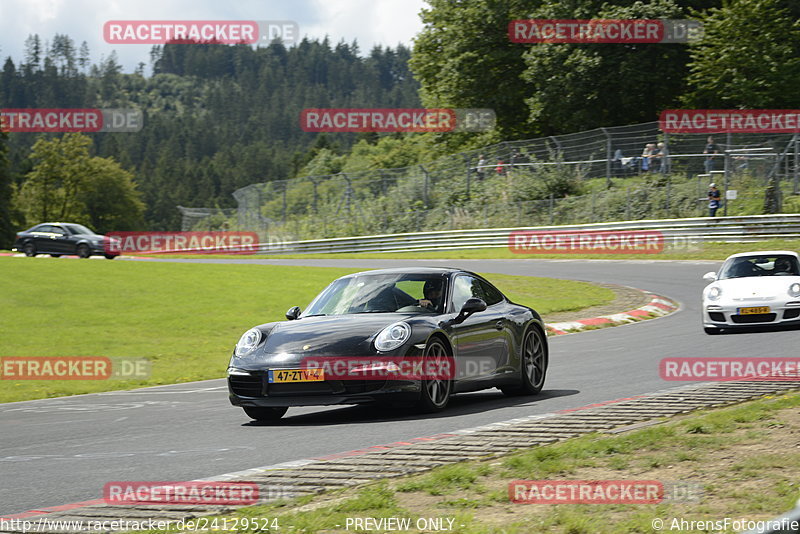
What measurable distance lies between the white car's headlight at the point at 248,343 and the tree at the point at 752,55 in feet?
128

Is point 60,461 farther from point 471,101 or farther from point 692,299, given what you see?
point 471,101

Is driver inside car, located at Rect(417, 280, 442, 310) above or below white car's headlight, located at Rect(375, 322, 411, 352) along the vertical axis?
above

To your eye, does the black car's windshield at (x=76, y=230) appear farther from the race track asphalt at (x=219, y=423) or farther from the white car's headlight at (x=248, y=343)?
the white car's headlight at (x=248, y=343)

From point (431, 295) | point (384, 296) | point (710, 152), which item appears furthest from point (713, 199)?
point (384, 296)

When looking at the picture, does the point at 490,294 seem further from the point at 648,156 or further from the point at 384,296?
the point at 648,156

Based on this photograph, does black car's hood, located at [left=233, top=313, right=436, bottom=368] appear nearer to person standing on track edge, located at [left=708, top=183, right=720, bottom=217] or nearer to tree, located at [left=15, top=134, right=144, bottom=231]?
person standing on track edge, located at [left=708, top=183, right=720, bottom=217]

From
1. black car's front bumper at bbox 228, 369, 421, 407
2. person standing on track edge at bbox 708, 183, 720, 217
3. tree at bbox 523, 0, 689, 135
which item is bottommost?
black car's front bumper at bbox 228, 369, 421, 407

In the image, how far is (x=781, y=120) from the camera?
42562 millimetres

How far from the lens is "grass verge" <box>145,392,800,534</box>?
5.04 meters

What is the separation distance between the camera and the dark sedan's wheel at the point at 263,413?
9820mm

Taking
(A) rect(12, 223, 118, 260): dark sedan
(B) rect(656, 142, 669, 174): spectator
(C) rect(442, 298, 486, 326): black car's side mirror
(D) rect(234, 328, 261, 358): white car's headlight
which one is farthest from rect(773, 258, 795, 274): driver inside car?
(A) rect(12, 223, 118, 260): dark sedan

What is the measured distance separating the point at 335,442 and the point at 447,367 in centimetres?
207

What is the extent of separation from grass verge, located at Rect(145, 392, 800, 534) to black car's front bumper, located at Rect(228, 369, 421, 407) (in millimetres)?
2100

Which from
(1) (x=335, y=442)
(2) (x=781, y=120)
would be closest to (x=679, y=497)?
(1) (x=335, y=442)
